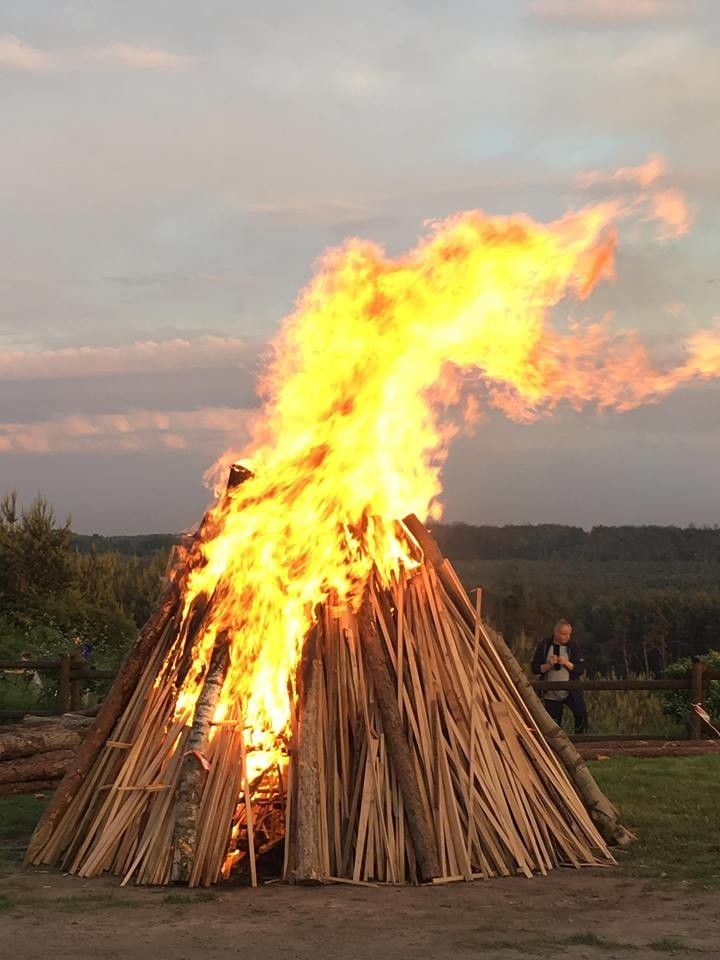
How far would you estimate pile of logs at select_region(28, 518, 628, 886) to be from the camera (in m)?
8.04

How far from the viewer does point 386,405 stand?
9133 mm

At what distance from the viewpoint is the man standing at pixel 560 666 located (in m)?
14.2

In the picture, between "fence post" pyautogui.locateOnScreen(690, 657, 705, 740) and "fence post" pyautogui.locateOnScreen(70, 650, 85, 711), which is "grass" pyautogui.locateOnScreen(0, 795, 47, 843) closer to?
"fence post" pyautogui.locateOnScreen(70, 650, 85, 711)

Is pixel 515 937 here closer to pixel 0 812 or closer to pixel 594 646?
pixel 0 812

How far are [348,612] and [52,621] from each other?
49.0 ft

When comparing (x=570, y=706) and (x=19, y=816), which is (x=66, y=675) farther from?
(x=570, y=706)

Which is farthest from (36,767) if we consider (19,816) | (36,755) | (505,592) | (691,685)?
(505,592)

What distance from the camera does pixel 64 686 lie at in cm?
1594

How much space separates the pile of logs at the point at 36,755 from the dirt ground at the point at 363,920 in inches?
132

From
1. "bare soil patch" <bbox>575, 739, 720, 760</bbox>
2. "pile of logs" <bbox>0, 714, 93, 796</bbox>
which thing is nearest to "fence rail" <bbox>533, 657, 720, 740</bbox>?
"bare soil patch" <bbox>575, 739, 720, 760</bbox>

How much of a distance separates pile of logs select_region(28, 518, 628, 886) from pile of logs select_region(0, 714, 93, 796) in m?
2.86

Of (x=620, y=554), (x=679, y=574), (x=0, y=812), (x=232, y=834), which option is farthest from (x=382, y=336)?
(x=620, y=554)

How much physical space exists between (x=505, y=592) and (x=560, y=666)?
22.0 m

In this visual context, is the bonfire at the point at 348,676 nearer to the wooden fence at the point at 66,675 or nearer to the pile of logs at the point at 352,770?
the pile of logs at the point at 352,770
